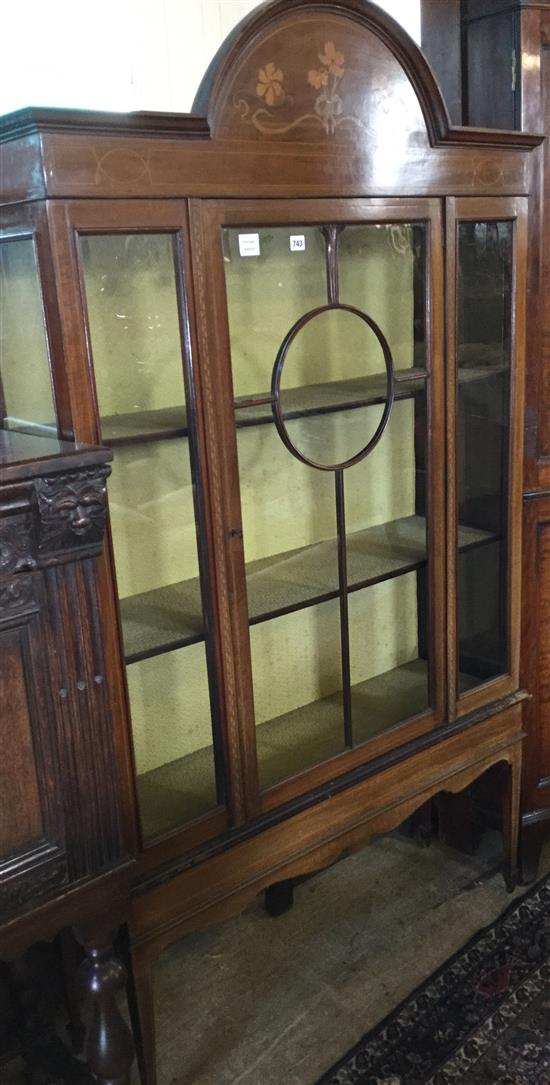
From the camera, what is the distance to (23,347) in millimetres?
1288

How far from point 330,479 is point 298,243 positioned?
397mm

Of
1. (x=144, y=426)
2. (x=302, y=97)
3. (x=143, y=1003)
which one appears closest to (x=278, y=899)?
(x=143, y=1003)

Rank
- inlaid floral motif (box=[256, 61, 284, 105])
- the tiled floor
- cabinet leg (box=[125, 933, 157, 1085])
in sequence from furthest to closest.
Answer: the tiled floor
cabinet leg (box=[125, 933, 157, 1085])
inlaid floral motif (box=[256, 61, 284, 105])

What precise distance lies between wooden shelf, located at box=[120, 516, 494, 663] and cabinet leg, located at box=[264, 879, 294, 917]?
72 cm

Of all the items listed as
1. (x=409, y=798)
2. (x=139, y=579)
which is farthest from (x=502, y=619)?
(x=139, y=579)

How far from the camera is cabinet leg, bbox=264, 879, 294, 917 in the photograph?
6.57 feet

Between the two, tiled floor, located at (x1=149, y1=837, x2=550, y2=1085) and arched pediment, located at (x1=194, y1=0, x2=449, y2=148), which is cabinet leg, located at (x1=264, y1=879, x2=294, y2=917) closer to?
tiled floor, located at (x1=149, y1=837, x2=550, y2=1085)

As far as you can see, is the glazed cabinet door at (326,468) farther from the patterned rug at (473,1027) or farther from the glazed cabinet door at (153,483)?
the patterned rug at (473,1027)

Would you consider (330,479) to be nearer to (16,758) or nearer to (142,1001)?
(16,758)

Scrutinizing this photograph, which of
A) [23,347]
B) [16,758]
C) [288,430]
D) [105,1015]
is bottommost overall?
[105,1015]

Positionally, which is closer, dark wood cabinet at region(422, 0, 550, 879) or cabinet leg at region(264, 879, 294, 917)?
dark wood cabinet at region(422, 0, 550, 879)

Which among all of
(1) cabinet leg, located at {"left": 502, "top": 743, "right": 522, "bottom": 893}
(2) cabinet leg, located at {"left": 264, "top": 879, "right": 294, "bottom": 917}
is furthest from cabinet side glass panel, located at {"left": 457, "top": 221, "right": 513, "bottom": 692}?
(2) cabinet leg, located at {"left": 264, "top": 879, "right": 294, "bottom": 917}

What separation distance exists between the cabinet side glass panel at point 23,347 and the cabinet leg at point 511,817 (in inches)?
48.0

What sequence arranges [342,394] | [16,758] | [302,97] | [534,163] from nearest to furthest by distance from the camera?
1. [16,758]
2. [302,97]
3. [342,394]
4. [534,163]
